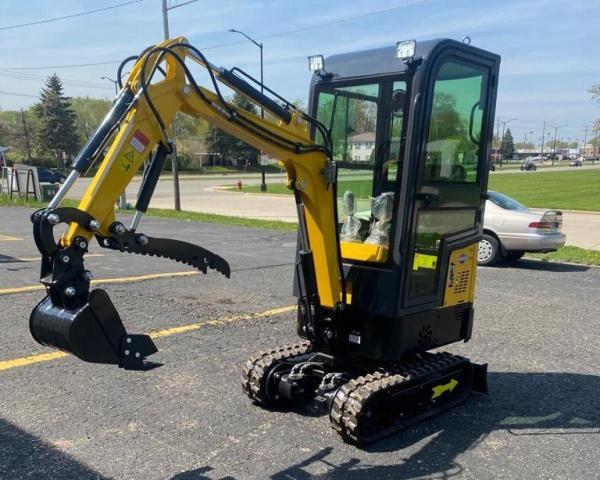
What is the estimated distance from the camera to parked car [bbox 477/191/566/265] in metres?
11.7

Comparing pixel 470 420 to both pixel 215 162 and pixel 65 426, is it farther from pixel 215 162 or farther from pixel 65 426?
pixel 215 162

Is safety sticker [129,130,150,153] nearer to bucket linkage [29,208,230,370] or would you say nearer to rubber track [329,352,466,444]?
bucket linkage [29,208,230,370]

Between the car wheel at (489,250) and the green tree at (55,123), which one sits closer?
the car wheel at (489,250)

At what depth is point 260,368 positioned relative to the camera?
4.69 metres

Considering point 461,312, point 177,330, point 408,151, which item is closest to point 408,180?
point 408,151

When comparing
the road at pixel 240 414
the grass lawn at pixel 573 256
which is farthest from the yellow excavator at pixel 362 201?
the grass lawn at pixel 573 256

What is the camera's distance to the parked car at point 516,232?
11.7m

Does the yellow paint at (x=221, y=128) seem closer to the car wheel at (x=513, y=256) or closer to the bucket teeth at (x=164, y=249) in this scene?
the bucket teeth at (x=164, y=249)

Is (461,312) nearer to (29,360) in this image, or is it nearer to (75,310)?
(75,310)

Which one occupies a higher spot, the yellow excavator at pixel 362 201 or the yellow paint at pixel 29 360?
the yellow excavator at pixel 362 201

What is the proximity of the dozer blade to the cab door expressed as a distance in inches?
79.7

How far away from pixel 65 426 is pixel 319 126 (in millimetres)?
2862

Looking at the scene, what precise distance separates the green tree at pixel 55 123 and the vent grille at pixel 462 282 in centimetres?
7264

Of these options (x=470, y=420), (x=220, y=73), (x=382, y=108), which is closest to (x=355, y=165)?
(x=382, y=108)
